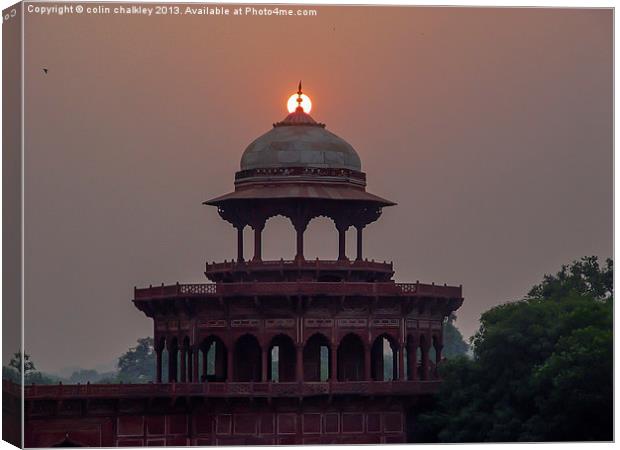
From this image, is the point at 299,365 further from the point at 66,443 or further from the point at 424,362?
the point at 66,443

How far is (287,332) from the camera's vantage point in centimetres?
8756

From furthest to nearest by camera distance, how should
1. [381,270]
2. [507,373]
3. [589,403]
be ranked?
[381,270]
[507,373]
[589,403]

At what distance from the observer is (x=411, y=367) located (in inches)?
3511

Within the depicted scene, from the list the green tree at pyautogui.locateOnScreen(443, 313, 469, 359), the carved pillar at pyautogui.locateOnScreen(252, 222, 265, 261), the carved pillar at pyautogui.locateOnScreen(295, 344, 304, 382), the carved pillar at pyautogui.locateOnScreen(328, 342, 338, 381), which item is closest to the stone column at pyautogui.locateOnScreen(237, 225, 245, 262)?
the carved pillar at pyautogui.locateOnScreen(252, 222, 265, 261)

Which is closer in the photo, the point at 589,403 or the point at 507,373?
the point at 589,403

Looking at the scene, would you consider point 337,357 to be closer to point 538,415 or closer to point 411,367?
point 411,367

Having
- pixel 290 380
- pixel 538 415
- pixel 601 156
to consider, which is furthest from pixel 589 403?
pixel 290 380

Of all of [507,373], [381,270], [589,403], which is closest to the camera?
[589,403]

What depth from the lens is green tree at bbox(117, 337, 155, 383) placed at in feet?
503

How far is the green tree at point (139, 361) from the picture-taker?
153250 mm

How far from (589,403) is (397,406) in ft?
32.5

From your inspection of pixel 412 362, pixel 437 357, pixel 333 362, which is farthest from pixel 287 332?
pixel 437 357

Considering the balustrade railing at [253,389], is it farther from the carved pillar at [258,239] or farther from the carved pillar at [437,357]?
the carved pillar at [258,239]

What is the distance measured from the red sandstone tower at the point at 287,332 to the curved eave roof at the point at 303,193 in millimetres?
49
